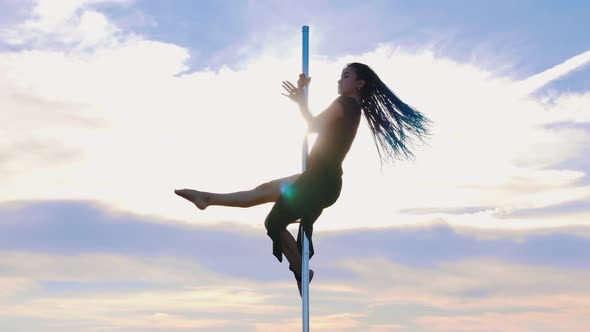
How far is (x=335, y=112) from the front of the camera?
31.2 ft

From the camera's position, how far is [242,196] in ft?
31.6

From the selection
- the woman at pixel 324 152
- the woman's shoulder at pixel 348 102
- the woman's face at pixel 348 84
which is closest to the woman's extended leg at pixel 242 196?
the woman at pixel 324 152

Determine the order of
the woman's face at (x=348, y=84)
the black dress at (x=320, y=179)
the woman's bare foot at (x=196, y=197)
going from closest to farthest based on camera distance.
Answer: the woman's bare foot at (x=196, y=197)
the black dress at (x=320, y=179)
the woman's face at (x=348, y=84)

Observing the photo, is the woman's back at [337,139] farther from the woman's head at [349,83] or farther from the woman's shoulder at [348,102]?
the woman's head at [349,83]

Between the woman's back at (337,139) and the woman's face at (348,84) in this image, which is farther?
the woman's face at (348,84)

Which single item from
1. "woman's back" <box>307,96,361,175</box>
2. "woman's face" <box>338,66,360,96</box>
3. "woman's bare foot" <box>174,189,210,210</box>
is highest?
"woman's face" <box>338,66,360,96</box>

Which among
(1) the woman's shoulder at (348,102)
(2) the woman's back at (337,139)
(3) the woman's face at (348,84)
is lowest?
(2) the woman's back at (337,139)

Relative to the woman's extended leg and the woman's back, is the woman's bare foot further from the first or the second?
the woman's back

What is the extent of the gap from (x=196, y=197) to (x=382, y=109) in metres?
2.61

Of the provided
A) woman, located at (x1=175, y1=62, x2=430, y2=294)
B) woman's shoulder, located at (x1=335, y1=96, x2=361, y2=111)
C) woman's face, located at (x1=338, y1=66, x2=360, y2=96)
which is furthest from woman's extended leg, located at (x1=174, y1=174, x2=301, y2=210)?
woman's face, located at (x1=338, y1=66, x2=360, y2=96)

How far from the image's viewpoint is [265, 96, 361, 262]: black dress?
9562 millimetres

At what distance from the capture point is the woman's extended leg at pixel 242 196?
9461mm

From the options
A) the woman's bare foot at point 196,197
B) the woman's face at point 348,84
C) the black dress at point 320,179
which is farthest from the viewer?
the woman's face at point 348,84

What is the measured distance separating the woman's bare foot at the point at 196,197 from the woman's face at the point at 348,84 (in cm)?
212
